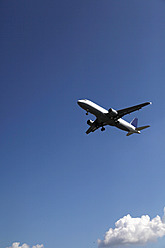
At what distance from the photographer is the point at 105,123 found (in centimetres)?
7038

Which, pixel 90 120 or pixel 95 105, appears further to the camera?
pixel 90 120

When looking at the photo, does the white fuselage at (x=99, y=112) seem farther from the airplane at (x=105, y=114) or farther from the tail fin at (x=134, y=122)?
the tail fin at (x=134, y=122)

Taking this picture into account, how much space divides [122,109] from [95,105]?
7717 millimetres

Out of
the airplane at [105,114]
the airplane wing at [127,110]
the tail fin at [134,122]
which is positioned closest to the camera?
the airplane at [105,114]

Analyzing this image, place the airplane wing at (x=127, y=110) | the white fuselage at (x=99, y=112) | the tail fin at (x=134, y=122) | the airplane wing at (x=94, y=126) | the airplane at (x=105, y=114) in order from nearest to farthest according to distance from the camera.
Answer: the white fuselage at (x=99, y=112), the airplane at (x=105, y=114), the airplane wing at (x=127, y=110), the airplane wing at (x=94, y=126), the tail fin at (x=134, y=122)

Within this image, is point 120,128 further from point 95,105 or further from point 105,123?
point 95,105

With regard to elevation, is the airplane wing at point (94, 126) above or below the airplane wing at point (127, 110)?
above

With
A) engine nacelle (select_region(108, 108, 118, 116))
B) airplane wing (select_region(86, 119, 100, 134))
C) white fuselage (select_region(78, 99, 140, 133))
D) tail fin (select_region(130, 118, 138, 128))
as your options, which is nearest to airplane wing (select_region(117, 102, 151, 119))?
engine nacelle (select_region(108, 108, 118, 116))

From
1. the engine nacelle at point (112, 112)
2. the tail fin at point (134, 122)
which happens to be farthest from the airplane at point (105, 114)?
the tail fin at point (134, 122)

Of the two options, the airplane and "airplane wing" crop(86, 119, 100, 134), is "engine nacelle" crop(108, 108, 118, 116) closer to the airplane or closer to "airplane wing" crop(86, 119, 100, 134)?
the airplane

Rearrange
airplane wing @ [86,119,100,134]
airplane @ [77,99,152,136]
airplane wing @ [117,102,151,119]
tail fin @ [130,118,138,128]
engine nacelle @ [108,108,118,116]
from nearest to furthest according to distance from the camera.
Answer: airplane @ [77,99,152,136], engine nacelle @ [108,108,118,116], airplane wing @ [117,102,151,119], airplane wing @ [86,119,100,134], tail fin @ [130,118,138,128]

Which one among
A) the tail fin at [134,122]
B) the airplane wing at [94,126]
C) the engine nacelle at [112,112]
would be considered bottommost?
the engine nacelle at [112,112]

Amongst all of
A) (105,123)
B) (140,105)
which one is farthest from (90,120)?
(140,105)

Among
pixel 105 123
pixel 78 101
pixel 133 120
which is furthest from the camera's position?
pixel 133 120
